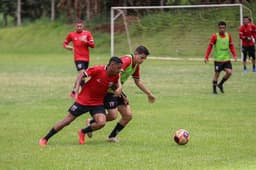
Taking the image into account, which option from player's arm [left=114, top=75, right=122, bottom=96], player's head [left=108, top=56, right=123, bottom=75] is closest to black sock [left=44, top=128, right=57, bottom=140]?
player's arm [left=114, top=75, right=122, bottom=96]

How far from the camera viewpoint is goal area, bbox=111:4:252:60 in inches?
1237

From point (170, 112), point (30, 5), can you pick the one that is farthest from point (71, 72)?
point (30, 5)

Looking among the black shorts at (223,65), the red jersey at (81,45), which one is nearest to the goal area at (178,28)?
Result: the black shorts at (223,65)

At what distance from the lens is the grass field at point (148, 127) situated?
9.64m

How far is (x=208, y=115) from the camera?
48.0ft

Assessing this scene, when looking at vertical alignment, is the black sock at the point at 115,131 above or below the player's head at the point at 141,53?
below

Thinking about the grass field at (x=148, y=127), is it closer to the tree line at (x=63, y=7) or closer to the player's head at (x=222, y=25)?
the player's head at (x=222, y=25)

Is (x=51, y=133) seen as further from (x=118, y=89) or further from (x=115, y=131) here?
(x=118, y=89)

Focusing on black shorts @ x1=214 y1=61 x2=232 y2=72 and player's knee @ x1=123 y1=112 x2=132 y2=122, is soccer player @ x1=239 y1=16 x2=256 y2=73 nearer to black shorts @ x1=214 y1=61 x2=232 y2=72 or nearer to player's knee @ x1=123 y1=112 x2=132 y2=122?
black shorts @ x1=214 y1=61 x2=232 y2=72

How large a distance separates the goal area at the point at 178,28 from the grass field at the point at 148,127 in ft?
24.4

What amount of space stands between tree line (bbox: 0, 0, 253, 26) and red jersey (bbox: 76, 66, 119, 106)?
912 inches

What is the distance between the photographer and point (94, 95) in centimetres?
1097

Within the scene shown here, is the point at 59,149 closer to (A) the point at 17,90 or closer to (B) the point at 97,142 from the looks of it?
(B) the point at 97,142

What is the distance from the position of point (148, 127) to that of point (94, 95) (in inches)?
93.9
